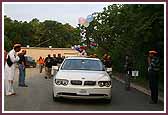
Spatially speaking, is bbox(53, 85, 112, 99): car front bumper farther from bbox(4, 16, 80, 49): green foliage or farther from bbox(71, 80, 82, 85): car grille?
bbox(4, 16, 80, 49): green foliage

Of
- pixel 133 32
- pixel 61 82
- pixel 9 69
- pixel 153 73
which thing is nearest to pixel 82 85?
pixel 61 82

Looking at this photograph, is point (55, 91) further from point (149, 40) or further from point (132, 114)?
point (149, 40)

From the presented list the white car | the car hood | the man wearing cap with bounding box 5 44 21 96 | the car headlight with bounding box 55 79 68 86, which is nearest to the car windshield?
the car hood

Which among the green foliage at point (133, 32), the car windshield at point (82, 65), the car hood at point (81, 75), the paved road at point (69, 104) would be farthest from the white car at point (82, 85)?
the green foliage at point (133, 32)

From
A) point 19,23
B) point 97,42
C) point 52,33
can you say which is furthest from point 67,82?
point 52,33

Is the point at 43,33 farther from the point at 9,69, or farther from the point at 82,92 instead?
the point at 82,92

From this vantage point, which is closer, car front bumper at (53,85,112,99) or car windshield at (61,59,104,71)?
car front bumper at (53,85,112,99)

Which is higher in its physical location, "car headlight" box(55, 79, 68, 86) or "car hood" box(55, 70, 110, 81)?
"car hood" box(55, 70, 110, 81)

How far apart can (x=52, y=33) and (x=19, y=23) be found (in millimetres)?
12972

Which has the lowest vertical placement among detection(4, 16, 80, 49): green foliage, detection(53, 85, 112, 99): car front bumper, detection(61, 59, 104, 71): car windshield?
detection(53, 85, 112, 99): car front bumper

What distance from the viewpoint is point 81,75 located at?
13375mm

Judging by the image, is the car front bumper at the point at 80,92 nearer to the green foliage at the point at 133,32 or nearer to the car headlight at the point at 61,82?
the car headlight at the point at 61,82

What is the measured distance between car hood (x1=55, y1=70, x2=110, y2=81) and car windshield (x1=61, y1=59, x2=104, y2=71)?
21.4 inches

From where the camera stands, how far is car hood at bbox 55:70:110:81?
13219 millimetres
